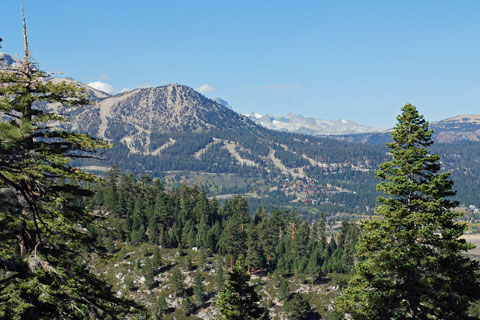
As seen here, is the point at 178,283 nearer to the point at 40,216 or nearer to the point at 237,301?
the point at 237,301

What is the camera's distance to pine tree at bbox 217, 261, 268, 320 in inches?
1177

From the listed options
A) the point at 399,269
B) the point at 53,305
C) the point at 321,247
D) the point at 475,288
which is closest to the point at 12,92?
the point at 53,305

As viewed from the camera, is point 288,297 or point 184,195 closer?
point 288,297

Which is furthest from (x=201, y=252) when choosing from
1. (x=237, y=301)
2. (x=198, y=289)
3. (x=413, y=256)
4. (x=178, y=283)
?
(x=413, y=256)

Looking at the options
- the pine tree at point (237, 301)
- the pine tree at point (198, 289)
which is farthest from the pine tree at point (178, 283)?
the pine tree at point (237, 301)

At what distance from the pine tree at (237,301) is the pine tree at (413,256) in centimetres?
1214

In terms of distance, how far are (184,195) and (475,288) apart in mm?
115229

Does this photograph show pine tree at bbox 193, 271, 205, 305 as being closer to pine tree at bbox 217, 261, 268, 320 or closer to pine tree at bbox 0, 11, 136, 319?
pine tree at bbox 217, 261, 268, 320

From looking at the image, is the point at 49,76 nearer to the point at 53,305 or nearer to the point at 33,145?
the point at 33,145

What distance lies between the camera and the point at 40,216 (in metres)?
13.7

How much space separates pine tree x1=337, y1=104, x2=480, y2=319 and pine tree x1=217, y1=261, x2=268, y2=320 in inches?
478

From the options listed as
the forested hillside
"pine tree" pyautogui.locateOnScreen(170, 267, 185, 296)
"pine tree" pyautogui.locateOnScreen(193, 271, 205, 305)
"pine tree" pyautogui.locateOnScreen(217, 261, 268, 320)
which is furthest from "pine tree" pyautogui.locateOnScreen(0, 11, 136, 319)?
"pine tree" pyautogui.locateOnScreen(170, 267, 185, 296)

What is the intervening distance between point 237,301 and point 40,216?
20468 millimetres

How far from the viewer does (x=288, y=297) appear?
94.1 metres
